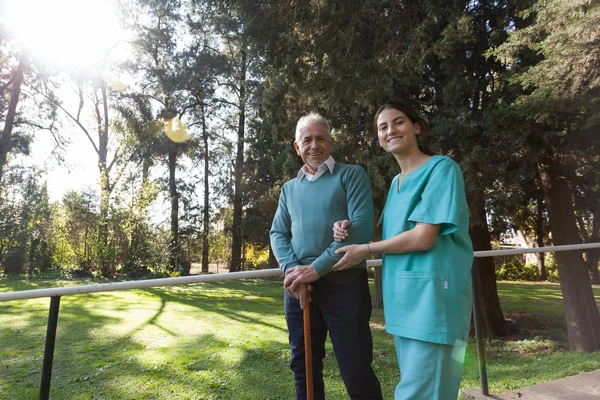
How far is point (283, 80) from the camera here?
21.5 feet

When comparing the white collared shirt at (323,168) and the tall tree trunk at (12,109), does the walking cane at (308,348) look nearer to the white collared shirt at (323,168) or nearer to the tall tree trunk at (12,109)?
the white collared shirt at (323,168)

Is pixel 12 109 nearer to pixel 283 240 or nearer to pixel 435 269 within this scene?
pixel 283 240

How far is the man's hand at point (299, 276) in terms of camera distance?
1.40m

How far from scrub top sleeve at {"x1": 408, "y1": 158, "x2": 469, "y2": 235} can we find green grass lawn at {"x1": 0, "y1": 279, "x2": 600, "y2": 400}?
1.51 meters

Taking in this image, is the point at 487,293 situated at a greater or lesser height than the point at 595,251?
lesser

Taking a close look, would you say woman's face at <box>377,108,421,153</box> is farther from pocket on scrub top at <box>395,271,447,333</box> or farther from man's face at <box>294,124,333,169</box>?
pocket on scrub top at <box>395,271,447,333</box>

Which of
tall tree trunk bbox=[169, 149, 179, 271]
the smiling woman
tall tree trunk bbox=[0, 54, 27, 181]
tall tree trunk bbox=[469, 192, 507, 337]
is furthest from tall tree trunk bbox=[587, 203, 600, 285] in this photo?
tall tree trunk bbox=[0, 54, 27, 181]

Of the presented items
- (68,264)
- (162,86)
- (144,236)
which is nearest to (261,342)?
(144,236)

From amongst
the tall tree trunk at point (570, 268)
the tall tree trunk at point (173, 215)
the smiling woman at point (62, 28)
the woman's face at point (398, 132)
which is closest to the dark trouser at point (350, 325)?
the woman's face at point (398, 132)

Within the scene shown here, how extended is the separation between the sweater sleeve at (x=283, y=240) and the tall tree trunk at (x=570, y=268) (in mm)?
5110

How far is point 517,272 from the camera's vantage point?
16641mm

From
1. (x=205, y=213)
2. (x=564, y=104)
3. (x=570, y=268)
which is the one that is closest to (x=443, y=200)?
(x=564, y=104)

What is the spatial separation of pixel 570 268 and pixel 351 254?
216 inches

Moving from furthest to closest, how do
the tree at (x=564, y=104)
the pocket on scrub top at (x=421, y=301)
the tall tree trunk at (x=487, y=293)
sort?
the tall tree trunk at (x=487, y=293) → the tree at (x=564, y=104) → the pocket on scrub top at (x=421, y=301)
